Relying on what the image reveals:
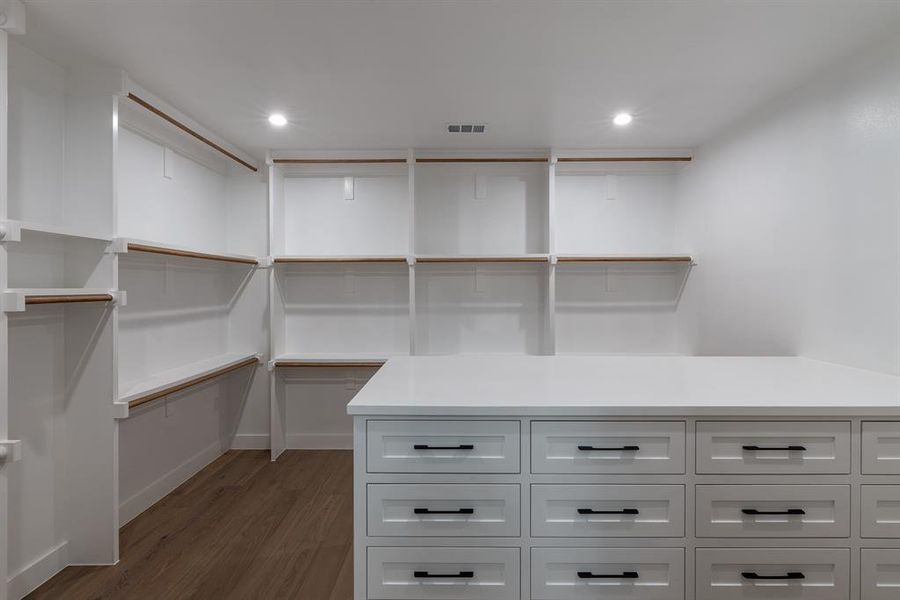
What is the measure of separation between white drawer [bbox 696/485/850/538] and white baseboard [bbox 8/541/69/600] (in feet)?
8.81

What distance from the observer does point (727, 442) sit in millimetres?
1400

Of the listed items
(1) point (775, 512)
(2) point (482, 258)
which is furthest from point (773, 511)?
(2) point (482, 258)

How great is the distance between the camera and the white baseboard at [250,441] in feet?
12.3

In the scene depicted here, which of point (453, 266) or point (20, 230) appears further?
point (453, 266)

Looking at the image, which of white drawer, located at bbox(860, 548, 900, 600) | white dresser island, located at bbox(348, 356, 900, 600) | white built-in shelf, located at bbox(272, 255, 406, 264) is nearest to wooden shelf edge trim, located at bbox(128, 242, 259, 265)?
white built-in shelf, located at bbox(272, 255, 406, 264)

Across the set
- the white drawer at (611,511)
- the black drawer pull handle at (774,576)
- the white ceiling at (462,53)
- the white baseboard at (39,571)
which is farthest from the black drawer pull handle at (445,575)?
the white ceiling at (462,53)

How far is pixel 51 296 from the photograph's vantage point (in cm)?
182

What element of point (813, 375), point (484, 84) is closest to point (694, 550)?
point (813, 375)

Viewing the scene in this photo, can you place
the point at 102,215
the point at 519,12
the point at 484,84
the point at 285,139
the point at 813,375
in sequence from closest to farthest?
the point at 519,12 < the point at 813,375 < the point at 102,215 < the point at 484,84 < the point at 285,139

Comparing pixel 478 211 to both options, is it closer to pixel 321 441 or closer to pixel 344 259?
pixel 344 259

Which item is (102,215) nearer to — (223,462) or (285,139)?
(285,139)

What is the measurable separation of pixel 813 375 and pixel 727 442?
80 cm

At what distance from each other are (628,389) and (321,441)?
2.86 metres

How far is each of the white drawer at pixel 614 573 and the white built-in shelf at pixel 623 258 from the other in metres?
2.24
